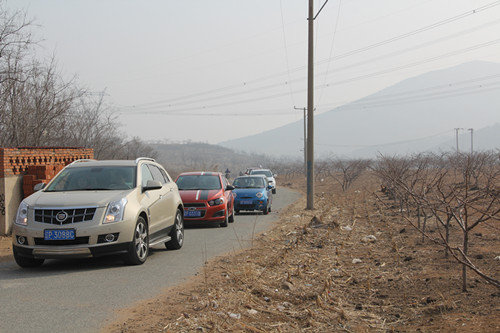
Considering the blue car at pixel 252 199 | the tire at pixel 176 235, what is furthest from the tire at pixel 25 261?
the blue car at pixel 252 199

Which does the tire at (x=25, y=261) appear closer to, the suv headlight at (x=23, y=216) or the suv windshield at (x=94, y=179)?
the suv headlight at (x=23, y=216)

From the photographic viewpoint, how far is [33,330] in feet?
17.8

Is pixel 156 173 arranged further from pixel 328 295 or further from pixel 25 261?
pixel 328 295

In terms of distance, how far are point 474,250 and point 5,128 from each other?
16551mm

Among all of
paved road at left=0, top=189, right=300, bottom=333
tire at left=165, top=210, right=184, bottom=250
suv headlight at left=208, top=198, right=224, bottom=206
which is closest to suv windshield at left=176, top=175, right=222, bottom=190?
suv headlight at left=208, top=198, right=224, bottom=206

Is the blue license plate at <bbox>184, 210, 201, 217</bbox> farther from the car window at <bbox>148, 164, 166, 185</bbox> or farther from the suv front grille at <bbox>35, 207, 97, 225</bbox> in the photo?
the suv front grille at <bbox>35, 207, 97, 225</bbox>

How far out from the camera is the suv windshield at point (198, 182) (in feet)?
56.5

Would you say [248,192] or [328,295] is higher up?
[248,192]

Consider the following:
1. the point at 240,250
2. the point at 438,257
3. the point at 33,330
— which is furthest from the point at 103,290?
the point at 438,257

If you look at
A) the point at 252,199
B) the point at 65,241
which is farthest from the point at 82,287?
the point at 252,199

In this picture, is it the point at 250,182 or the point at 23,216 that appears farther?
the point at 250,182

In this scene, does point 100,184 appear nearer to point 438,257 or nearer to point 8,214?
point 8,214

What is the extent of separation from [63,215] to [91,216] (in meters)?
0.42

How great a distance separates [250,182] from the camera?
2289 cm
